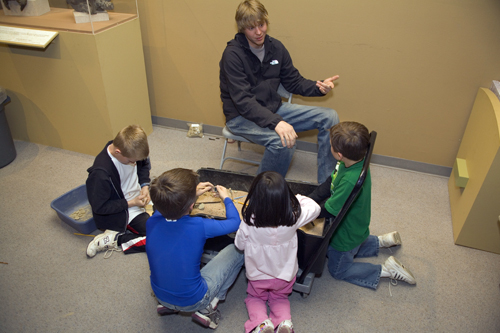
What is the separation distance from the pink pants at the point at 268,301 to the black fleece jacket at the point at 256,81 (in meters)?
1.05

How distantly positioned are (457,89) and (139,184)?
246 centimetres

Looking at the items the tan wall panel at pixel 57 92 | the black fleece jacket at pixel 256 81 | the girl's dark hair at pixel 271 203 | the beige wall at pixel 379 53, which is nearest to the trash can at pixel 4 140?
the tan wall panel at pixel 57 92

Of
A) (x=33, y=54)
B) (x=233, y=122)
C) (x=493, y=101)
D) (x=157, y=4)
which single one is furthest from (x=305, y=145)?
(x=33, y=54)

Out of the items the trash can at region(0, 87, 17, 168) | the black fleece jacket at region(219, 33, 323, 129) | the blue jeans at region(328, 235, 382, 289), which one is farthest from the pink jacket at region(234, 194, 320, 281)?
the trash can at region(0, 87, 17, 168)

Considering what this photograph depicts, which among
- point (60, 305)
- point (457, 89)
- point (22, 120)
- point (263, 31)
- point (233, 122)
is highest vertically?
point (263, 31)

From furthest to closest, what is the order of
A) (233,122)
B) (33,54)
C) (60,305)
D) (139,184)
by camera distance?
(33,54)
(233,122)
(139,184)
(60,305)

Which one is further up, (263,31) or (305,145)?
(263,31)

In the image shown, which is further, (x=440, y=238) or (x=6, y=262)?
(x=440, y=238)

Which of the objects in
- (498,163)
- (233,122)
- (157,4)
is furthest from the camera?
(157,4)

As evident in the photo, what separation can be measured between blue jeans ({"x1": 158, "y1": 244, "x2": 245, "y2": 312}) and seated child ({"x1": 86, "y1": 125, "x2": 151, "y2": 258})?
1.88 feet

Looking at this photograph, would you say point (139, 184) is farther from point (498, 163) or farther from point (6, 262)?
point (498, 163)

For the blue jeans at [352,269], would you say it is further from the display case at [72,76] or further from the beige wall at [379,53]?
the display case at [72,76]

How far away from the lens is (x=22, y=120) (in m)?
3.16

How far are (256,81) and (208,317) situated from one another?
5.38 ft
